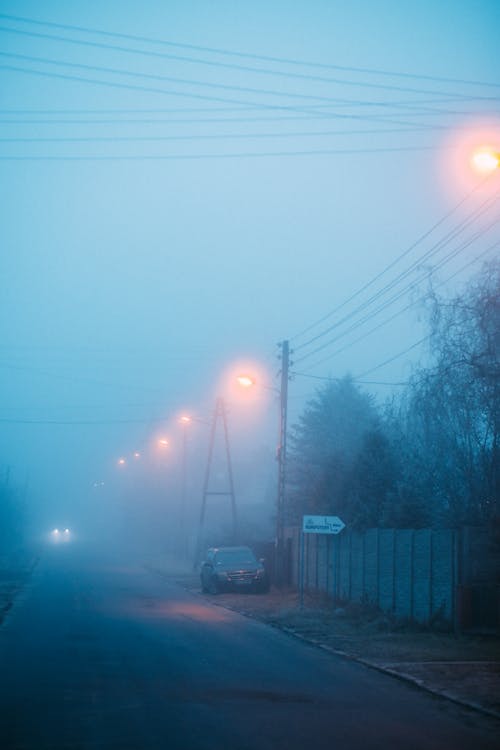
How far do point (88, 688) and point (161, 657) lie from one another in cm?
356

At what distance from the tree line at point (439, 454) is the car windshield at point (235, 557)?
10.6ft

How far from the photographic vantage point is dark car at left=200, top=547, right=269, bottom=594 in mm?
35438

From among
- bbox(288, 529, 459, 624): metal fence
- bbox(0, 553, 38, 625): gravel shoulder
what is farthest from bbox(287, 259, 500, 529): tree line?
bbox(0, 553, 38, 625): gravel shoulder

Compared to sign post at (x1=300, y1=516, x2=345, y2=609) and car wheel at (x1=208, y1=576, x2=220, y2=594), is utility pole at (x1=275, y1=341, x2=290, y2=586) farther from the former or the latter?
sign post at (x1=300, y1=516, x2=345, y2=609)

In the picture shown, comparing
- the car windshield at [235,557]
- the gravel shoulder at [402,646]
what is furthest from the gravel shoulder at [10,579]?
the car windshield at [235,557]

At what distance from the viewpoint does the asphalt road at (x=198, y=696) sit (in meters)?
9.58

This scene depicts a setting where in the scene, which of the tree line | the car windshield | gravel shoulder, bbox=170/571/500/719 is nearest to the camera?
gravel shoulder, bbox=170/571/500/719

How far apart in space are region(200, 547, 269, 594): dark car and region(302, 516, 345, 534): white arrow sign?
9.16m

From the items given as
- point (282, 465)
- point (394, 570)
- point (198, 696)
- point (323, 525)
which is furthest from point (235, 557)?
point (198, 696)

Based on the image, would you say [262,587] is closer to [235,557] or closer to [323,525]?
[235,557]

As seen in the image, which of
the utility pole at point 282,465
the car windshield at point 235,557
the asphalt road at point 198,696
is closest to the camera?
the asphalt road at point 198,696

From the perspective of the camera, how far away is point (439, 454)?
87.7ft

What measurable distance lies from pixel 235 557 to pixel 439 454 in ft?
41.9

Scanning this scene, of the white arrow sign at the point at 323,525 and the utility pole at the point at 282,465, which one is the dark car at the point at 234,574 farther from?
the white arrow sign at the point at 323,525
